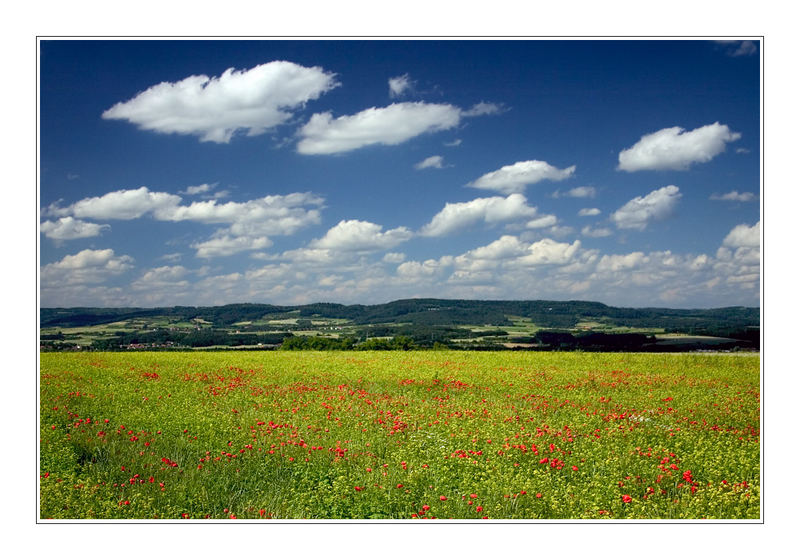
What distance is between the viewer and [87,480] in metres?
5.94

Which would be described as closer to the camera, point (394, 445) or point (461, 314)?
point (394, 445)

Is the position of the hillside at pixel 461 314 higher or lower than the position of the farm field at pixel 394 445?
higher

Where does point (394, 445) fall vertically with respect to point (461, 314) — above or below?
below

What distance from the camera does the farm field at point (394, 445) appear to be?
18.6ft

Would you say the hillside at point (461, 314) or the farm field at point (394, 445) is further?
the hillside at point (461, 314)

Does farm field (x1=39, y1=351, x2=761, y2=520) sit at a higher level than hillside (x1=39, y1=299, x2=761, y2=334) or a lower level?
lower

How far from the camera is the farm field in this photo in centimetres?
566

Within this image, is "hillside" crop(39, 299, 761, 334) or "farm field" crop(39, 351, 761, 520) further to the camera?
"hillside" crop(39, 299, 761, 334)

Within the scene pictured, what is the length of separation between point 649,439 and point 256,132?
659 centimetres

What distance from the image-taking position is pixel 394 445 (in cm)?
658
